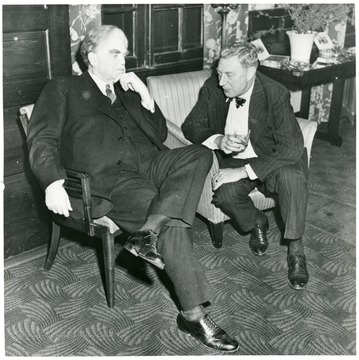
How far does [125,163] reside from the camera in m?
2.64

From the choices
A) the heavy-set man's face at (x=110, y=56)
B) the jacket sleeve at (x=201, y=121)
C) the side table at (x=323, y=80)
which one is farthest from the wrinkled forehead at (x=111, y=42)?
the side table at (x=323, y=80)

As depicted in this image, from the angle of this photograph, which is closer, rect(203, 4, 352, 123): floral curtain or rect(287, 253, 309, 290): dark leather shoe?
rect(287, 253, 309, 290): dark leather shoe

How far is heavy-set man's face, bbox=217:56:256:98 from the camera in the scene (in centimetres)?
273

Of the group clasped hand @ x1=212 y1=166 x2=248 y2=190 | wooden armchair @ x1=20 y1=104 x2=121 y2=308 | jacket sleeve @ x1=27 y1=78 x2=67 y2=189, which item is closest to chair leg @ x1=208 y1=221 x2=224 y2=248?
clasped hand @ x1=212 y1=166 x2=248 y2=190

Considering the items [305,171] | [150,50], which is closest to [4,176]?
[150,50]

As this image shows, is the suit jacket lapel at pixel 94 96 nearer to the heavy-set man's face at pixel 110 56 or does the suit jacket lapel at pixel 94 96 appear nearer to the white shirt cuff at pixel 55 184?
the heavy-set man's face at pixel 110 56

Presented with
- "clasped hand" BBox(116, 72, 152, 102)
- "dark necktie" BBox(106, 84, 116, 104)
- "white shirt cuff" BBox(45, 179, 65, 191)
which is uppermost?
"clasped hand" BBox(116, 72, 152, 102)

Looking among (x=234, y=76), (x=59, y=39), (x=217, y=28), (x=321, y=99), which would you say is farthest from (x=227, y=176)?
(x=321, y=99)

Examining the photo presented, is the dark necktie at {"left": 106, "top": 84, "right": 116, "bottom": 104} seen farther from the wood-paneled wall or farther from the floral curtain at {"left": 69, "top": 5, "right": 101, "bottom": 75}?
the floral curtain at {"left": 69, "top": 5, "right": 101, "bottom": 75}

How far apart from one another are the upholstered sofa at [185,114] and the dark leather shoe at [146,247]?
2.53 feet

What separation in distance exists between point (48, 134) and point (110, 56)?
0.52 m

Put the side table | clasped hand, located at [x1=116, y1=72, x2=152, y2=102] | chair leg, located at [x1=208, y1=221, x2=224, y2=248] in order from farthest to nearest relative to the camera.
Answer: the side table → chair leg, located at [x1=208, y1=221, x2=224, y2=248] → clasped hand, located at [x1=116, y1=72, x2=152, y2=102]

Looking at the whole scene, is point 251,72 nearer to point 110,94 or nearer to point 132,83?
point 132,83

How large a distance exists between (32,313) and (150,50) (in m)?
2.00
